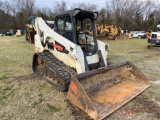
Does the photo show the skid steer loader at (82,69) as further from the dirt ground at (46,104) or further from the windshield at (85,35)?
the dirt ground at (46,104)

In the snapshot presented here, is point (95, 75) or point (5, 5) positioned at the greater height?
point (5, 5)

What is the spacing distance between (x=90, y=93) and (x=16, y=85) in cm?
206

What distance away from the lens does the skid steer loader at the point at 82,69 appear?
344 centimetres

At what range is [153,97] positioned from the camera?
4.01 meters

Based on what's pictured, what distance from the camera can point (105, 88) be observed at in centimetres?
411

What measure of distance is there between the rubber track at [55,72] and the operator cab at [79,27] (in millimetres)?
703

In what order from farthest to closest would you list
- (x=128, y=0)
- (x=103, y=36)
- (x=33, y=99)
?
(x=128, y=0) < (x=103, y=36) < (x=33, y=99)

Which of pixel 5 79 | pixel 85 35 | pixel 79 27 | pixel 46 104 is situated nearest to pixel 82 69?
pixel 46 104

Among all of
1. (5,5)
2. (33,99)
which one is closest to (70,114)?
(33,99)

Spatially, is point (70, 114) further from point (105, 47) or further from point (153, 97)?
point (105, 47)

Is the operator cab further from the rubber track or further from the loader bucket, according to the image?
the loader bucket

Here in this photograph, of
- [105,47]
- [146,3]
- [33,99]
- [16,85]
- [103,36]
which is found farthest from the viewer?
[146,3]

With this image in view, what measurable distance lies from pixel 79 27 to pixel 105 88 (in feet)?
6.27

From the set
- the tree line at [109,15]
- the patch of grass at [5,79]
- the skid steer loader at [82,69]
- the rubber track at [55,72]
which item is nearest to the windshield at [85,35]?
the skid steer loader at [82,69]
